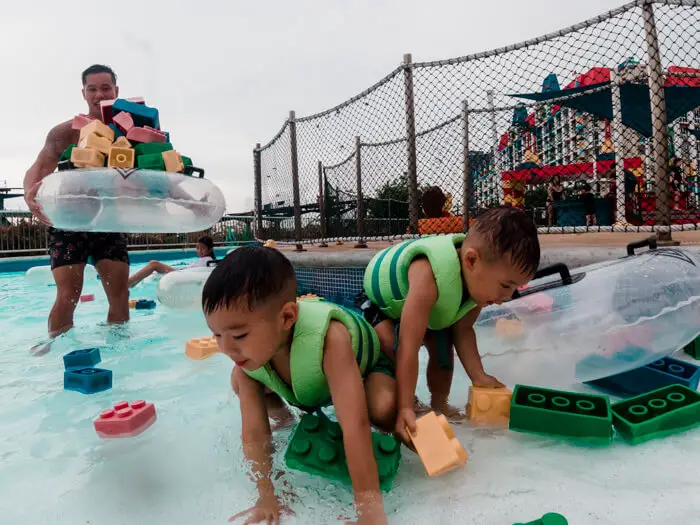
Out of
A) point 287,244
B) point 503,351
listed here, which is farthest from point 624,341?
point 287,244

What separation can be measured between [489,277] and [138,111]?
257 cm

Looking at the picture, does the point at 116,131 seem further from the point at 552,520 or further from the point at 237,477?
the point at 552,520

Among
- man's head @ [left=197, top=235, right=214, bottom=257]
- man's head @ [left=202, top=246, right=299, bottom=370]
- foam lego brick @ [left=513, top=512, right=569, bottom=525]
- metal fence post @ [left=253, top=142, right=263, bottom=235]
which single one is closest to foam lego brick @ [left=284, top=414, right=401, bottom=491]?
man's head @ [left=202, top=246, right=299, bottom=370]

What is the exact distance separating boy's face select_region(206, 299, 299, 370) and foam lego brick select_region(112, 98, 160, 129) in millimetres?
2373

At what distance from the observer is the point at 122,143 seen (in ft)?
9.62

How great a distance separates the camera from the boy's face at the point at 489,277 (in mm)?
1513

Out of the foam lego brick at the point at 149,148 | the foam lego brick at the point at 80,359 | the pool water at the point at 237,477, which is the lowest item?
the pool water at the point at 237,477

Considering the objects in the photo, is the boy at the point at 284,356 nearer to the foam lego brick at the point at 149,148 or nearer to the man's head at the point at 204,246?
the foam lego brick at the point at 149,148

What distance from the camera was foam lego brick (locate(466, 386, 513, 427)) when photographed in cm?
173

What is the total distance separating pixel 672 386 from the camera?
1738 millimetres

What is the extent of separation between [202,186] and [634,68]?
4145 mm

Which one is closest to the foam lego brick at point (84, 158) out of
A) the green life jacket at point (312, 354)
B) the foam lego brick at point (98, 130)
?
the foam lego brick at point (98, 130)

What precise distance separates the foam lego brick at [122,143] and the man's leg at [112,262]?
28.1 inches

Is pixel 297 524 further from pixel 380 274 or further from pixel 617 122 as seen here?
pixel 617 122
